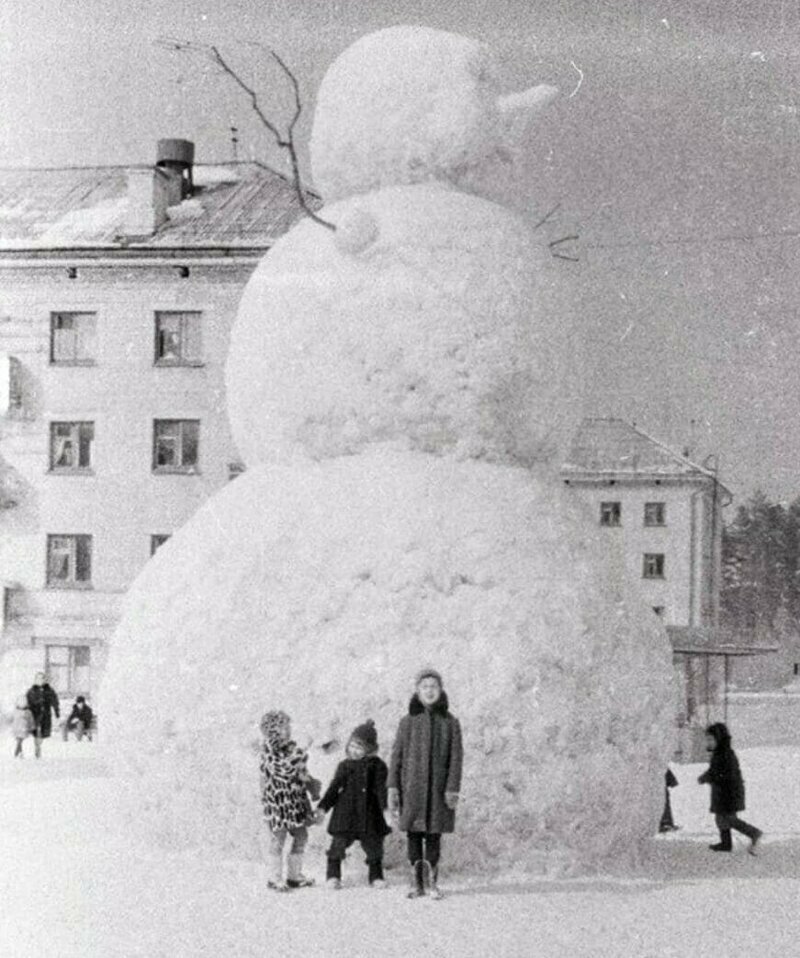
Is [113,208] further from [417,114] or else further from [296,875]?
[296,875]

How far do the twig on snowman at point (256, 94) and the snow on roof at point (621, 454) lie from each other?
19.7 meters

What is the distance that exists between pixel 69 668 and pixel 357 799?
607 inches

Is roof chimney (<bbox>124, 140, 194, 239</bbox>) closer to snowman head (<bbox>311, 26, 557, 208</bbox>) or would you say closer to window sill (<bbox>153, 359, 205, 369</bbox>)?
window sill (<bbox>153, 359, 205, 369</bbox>)

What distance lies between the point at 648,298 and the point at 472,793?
11547 mm

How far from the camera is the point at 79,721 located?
19594 millimetres

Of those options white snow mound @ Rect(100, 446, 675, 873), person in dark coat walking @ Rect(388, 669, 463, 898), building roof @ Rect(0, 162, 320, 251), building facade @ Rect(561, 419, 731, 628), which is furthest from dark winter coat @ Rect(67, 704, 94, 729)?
person in dark coat walking @ Rect(388, 669, 463, 898)

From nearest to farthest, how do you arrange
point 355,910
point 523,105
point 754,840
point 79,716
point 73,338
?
point 355,910 < point 523,105 < point 754,840 < point 79,716 < point 73,338

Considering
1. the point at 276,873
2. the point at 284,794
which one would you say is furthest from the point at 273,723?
the point at 276,873

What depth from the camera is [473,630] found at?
317 inches

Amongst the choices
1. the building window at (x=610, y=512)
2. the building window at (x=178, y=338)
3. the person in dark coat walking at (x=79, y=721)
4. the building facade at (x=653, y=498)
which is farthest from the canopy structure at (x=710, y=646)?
the building window at (x=178, y=338)

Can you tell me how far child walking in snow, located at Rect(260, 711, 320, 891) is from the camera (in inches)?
304

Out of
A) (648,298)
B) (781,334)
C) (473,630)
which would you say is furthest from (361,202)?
(781,334)

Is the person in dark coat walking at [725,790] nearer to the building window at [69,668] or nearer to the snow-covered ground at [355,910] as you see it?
the snow-covered ground at [355,910]

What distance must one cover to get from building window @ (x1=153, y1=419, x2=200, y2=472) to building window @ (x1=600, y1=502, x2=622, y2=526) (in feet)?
28.7
